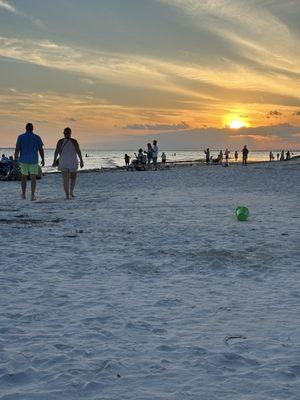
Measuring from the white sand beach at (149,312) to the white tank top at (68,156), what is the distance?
4.36 meters

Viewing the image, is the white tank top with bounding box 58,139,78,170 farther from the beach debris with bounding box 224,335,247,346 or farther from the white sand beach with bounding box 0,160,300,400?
the beach debris with bounding box 224,335,247,346

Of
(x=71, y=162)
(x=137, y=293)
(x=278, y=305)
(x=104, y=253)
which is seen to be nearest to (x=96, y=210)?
(x=71, y=162)

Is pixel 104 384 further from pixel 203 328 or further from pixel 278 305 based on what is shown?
pixel 278 305

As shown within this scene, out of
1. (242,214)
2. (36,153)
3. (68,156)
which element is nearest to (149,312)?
(242,214)

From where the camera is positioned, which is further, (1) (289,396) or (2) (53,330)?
(2) (53,330)

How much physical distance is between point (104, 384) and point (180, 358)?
2.09 ft

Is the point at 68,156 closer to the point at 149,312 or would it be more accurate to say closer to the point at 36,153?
the point at 36,153

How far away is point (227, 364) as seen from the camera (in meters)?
3.30

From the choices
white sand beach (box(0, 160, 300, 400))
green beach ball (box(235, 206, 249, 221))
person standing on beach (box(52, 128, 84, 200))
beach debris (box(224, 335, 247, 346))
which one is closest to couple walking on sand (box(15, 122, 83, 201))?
person standing on beach (box(52, 128, 84, 200))

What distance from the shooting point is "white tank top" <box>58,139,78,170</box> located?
1327 centimetres

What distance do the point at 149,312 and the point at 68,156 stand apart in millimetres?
9500

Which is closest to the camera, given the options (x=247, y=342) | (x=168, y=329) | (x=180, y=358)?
(x=180, y=358)

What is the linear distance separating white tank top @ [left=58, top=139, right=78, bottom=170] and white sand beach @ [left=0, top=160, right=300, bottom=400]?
4357mm

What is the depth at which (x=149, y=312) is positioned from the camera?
171 inches
